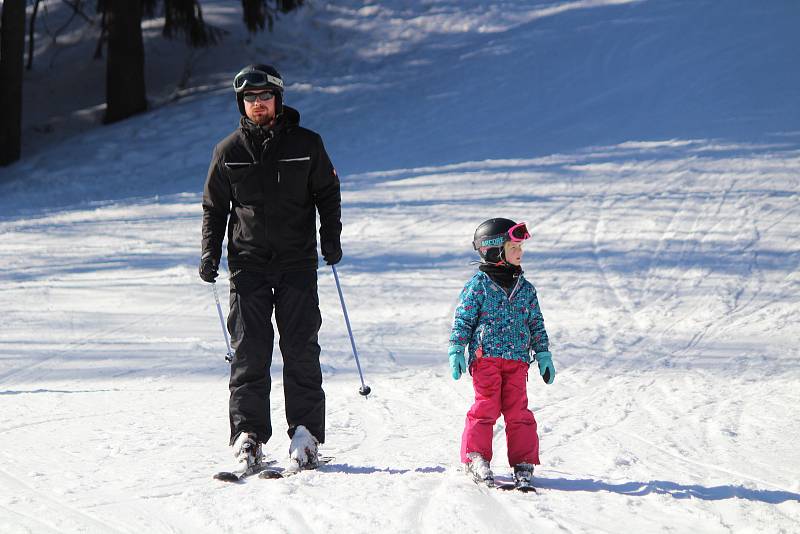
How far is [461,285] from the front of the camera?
9.30 m

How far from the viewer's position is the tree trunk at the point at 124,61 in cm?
1823

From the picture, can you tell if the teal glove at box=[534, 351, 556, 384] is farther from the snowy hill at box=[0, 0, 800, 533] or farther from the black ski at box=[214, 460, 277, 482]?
the black ski at box=[214, 460, 277, 482]

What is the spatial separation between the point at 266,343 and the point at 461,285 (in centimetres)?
467

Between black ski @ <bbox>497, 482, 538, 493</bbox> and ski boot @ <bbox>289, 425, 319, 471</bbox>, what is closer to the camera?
black ski @ <bbox>497, 482, 538, 493</bbox>

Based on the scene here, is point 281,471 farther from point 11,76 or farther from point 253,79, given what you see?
point 11,76

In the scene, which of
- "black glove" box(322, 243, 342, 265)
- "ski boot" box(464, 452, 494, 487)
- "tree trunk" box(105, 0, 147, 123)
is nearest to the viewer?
"ski boot" box(464, 452, 494, 487)

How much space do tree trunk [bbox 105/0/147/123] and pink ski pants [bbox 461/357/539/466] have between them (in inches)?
598

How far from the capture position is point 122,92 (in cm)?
1884

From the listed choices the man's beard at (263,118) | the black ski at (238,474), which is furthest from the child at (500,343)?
the man's beard at (263,118)

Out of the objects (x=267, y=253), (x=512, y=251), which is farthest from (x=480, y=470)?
(x=267, y=253)

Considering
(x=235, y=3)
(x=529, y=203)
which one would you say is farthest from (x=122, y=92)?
(x=529, y=203)

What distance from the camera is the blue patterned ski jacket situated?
4.55 meters

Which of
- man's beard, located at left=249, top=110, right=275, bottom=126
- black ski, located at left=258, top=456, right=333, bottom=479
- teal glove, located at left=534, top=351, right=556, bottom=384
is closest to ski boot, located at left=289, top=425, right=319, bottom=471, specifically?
black ski, located at left=258, top=456, right=333, bottom=479

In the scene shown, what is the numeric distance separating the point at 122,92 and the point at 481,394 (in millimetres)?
15607
